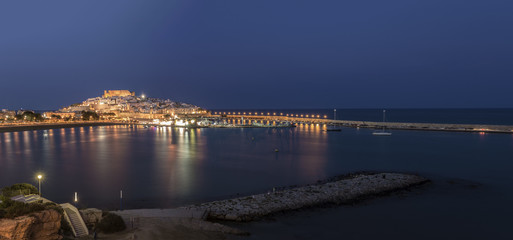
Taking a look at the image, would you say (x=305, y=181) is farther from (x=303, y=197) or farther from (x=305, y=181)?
(x=303, y=197)

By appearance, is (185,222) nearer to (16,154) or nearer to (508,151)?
(16,154)

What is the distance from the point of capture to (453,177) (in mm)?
16328

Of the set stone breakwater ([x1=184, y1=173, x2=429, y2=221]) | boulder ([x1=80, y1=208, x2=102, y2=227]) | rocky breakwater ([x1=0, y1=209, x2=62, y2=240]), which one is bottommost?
stone breakwater ([x1=184, y1=173, x2=429, y2=221])

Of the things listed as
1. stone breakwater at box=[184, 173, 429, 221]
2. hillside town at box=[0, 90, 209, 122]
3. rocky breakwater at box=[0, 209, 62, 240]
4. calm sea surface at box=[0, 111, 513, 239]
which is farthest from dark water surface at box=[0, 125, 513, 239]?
hillside town at box=[0, 90, 209, 122]

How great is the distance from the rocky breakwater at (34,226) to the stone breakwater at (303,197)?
391 cm

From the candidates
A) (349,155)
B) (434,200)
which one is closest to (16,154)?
(349,155)

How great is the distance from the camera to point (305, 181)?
15.5 metres

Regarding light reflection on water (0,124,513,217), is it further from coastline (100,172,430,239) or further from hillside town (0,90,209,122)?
hillside town (0,90,209,122)

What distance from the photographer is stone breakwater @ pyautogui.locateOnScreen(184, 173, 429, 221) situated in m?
9.87

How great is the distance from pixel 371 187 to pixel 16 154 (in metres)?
27.0

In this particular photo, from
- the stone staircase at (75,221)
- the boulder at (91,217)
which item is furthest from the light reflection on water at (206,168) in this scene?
the stone staircase at (75,221)

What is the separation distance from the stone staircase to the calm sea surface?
147 inches

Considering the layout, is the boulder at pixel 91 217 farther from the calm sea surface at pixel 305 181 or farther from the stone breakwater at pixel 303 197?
the calm sea surface at pixel 305 181

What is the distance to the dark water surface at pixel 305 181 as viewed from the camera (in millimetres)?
9812
